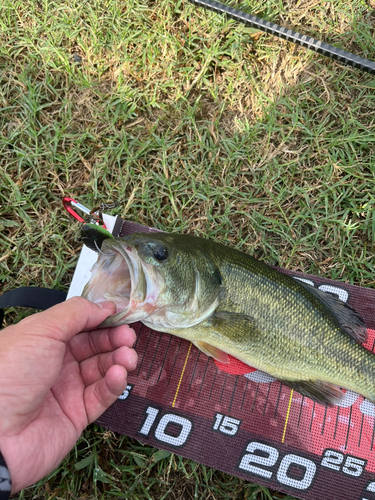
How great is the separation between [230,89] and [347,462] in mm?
3548

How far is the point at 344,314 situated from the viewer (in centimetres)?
289

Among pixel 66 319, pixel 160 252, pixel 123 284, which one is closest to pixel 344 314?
pixel 160 252

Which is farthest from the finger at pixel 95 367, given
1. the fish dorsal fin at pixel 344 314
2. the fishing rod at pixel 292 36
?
the fishing rod at pixel 292 36

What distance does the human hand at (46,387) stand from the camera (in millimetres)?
1989

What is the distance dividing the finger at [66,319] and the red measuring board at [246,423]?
3.49 ft

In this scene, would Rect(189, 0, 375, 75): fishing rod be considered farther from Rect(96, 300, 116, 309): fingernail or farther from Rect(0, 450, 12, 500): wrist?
Rect(0, 450, 12, 500): wrist

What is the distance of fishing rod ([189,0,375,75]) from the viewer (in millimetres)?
3426

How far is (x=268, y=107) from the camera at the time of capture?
353 cm

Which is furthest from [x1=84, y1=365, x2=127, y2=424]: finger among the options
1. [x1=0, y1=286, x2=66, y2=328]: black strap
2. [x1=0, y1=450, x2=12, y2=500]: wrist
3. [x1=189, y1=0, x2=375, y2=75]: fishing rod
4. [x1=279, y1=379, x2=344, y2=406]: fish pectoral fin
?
[x1=189, y1=0, x2=375, y2=75]: fishing rod

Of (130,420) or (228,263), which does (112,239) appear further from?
(130,420)

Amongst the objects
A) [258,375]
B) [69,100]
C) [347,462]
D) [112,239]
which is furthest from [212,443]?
[69,100]

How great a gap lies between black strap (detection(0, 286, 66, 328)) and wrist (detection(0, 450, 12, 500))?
1304 millimetres

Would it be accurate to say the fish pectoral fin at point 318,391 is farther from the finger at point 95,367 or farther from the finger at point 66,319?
the finger at point 66,319

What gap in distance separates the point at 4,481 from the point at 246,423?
Result: 1823 millimetres
